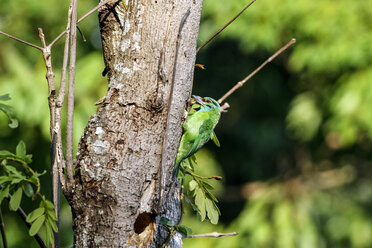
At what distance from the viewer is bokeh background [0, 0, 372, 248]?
19.7 feet

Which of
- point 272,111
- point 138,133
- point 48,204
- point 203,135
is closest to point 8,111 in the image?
point 48,204

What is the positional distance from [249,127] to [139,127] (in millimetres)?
7731

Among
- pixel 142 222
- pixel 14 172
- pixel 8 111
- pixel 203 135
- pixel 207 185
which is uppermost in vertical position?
pixel 8 111

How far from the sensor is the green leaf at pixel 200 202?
2.03 meters

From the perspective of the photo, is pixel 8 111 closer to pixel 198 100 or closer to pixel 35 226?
pixel 35 226

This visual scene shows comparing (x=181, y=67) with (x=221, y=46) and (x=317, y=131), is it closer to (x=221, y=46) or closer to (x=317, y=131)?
(x=317, y=131)

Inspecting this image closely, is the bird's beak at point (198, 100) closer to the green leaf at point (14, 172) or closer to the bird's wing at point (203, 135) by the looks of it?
the bird's wing at point (203, 135)

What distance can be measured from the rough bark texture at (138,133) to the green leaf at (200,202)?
0.28 metres

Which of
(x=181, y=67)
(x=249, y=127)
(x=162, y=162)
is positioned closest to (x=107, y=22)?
(x=181, y=67)

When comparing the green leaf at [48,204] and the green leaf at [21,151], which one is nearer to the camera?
the green leaf at [48,204]

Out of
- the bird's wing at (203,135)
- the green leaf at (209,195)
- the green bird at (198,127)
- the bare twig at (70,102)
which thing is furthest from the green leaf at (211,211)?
the bare twig at (70,102)

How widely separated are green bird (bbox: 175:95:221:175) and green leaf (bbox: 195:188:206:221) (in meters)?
0.15

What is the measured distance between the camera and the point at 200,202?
6.75 feet

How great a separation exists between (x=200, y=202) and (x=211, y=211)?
0.19 ft
